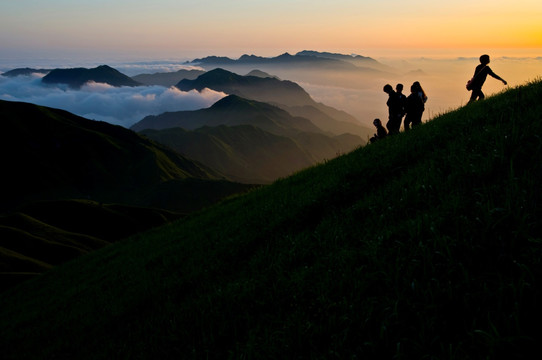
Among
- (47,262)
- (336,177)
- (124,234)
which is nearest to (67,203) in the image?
(124,234)

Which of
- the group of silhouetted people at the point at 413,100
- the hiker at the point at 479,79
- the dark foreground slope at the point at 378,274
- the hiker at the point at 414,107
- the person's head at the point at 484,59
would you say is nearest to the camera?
the dark foreground slope at the point at 378,274

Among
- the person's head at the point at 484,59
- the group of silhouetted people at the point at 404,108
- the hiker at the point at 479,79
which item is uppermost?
the person's head at the point at 484,59

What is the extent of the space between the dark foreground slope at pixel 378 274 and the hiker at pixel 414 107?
7.08 m

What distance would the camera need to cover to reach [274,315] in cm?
484

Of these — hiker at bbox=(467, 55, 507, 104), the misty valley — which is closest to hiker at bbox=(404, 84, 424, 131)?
hiker at bbox=(467, 55, 507, 104)

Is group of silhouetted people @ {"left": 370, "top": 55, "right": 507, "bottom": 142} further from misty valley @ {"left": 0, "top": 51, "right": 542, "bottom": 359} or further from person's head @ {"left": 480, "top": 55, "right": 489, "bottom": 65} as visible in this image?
misty valley @ {"left": 0, "top": 51, "right": 542, "bottom": 359}

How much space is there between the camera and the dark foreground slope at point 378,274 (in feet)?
10.8

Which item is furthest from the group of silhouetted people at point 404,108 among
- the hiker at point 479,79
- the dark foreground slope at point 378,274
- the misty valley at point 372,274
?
the dark foreground slope at point 378,274

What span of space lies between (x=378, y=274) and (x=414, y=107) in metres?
13.8

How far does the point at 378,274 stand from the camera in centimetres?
435

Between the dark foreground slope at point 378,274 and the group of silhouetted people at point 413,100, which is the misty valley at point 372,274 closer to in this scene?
the dark foreground slope at point 378,274

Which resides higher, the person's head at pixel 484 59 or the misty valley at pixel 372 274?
the person's head at pixel 484 59

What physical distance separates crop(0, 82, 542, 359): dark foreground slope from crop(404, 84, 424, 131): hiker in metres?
7.08

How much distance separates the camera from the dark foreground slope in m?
3.30
